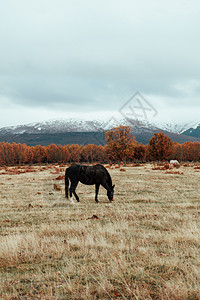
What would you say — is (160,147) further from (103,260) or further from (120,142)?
(103,260)

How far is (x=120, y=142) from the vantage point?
73.2 m

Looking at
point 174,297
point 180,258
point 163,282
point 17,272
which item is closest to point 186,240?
point 180,258

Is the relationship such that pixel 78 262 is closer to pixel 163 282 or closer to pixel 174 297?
pixel 163 282

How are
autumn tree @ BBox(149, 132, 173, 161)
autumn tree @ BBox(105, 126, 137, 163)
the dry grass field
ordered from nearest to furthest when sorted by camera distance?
the dry grass field, autumn tree @ BBox(105, 126, 137, 163), autumn tree @ BBox(149, 132, 173, 161)

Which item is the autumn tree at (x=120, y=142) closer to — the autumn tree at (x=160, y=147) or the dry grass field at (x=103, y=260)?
the autumn tree at (x=160, y=147)

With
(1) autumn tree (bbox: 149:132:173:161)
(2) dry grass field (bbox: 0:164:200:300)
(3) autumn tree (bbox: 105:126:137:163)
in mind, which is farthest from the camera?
(1) autumn tree (bbox: 149:132:173:161)

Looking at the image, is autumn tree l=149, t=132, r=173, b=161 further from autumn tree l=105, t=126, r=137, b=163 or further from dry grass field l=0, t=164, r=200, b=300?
dry grass field l=0, t=164, r=200, b=300

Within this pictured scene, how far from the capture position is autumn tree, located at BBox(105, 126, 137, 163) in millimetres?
72000

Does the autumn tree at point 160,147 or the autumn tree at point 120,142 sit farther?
the autumn tree at point 160,147

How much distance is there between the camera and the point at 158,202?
13.4 meters

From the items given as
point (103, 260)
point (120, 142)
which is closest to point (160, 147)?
point (120, 142)

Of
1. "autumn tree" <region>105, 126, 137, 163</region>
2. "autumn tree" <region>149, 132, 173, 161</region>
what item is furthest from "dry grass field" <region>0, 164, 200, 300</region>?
"autumn tree" <region>149, 132, 173, 161</region>

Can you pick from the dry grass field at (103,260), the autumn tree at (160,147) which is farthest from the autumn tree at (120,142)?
the dry grass field at (103,260)

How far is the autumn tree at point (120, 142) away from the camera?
72.0 m
